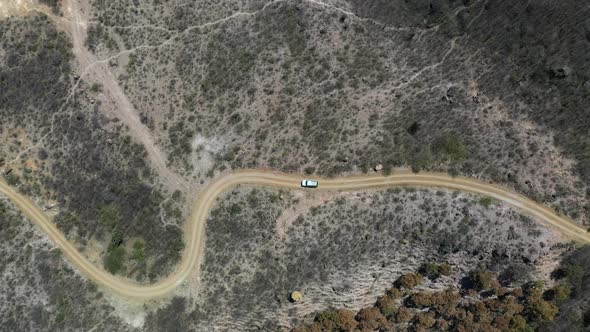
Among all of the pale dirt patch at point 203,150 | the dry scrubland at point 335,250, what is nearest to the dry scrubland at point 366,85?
the pale dirt patch at point 203,150

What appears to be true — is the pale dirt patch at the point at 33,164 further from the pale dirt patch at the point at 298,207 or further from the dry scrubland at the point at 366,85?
the pale dirt patch at the point at 298,207

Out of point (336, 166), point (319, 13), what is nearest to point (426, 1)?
point (319, 13)

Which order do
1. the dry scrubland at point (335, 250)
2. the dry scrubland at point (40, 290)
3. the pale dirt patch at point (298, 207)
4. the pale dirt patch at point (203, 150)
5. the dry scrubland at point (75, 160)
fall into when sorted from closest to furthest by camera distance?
the dry scrubland at point (335, 250) → the pale dirt patch at point (298, 207) → the pale dirt patch at point (203, 150) → the dry scrubland at point (40, 290) → the dry scrubland at point (75, 160)

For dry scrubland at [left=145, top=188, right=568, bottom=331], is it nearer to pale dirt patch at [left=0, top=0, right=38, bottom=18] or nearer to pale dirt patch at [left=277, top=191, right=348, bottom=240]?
pale dirt patch at [left=277, top=191, right=348, bottom=240]

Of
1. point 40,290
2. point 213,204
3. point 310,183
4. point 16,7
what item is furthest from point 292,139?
point 16,7

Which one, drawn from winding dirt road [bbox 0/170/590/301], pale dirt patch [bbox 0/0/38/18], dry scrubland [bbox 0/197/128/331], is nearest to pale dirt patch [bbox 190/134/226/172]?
winding dirt road [bbox 0/170/590/301]

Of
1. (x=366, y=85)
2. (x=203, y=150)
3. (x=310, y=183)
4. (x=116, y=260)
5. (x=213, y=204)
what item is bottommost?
(x=116, y=260)

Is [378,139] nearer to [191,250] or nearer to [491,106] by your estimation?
[491,106]

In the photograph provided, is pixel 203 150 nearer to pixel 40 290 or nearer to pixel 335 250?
pixel 335 250
